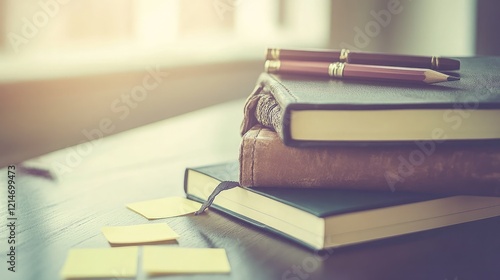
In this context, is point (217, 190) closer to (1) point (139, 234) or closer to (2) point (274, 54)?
(1) point (139, 234)

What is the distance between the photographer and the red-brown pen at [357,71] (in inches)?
29.6

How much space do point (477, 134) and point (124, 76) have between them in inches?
69.4

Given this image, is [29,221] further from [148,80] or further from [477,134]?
[148,80]

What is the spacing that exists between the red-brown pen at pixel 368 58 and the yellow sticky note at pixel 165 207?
0.24 m

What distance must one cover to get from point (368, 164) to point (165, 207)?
237mm

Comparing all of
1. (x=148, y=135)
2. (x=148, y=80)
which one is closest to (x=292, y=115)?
(x=148, y=135)

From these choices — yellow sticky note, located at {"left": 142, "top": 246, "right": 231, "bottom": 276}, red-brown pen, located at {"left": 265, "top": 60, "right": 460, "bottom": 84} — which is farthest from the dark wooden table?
red-brown pen, located at {"left": 265, "top": 60, "right": 460, "bottom": 84}

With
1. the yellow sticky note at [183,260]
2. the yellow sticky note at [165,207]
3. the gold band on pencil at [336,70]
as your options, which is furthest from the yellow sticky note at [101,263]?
the gold band on pencil at [336,70]

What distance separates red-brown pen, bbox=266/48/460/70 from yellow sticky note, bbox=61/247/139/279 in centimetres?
38

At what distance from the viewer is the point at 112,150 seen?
3.76 ft

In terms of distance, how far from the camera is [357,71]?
0.81 metres

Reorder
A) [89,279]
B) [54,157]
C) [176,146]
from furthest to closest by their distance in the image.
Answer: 1. [176,146]
2. [54,157]
3. [89,279]

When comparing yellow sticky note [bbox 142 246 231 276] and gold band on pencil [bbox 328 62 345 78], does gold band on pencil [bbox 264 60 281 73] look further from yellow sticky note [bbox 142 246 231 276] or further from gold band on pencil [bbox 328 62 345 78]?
yellow sticky note [bbox 142 246 231 276]

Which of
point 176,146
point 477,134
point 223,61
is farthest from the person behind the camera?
point 223,61
